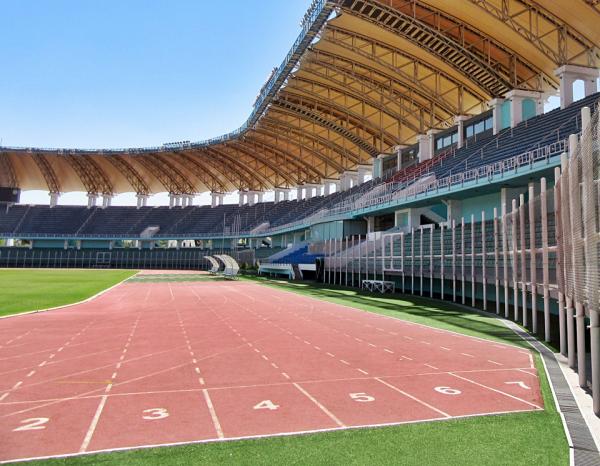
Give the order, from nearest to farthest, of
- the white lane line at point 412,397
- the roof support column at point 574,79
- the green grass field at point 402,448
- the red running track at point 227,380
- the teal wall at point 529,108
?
the green grass field at point 402,448, the red running track at point 227,380, the white lane line at point 412,397, the roof support column at point 574,79, the teal wall at point 529,108

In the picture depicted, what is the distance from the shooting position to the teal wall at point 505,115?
39.7 metres

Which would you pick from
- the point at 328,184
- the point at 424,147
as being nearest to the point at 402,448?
the point at 424,147

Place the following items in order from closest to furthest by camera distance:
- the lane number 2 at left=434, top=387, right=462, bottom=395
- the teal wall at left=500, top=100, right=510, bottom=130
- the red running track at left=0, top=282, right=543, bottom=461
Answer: the red running track at left=0, top=282, right=543, bottom=461 → the lane number 2 at left=434, top=387, right=462, bottom=395 → the teal wall at left=500, top=100, right=510, bottom=130

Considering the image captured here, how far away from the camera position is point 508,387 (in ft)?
30.4

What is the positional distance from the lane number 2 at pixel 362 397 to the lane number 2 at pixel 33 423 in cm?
514

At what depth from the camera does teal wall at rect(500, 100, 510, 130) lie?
3969 centimetres

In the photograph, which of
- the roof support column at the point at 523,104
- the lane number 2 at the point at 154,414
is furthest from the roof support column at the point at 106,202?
the lane number 2 at the point at 154,414

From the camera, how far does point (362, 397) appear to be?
851 centimetres

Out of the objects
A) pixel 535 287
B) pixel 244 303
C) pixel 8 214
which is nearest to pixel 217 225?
pixel 8 214

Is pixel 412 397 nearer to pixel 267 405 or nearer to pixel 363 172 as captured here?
pixel 267 405

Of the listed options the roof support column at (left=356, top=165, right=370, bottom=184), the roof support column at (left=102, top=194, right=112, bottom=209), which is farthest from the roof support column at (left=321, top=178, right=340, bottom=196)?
the roof support column at (left=102, top=194, right=112, bottom=209)

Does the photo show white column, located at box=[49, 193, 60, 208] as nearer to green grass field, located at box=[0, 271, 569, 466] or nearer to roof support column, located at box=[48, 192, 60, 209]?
roof support column, located at box=[48, 192, 60, 209]

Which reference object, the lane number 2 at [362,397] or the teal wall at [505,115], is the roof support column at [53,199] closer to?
the teal wall at [505,115]

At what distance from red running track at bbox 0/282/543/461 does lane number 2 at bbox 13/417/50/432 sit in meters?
0.04
